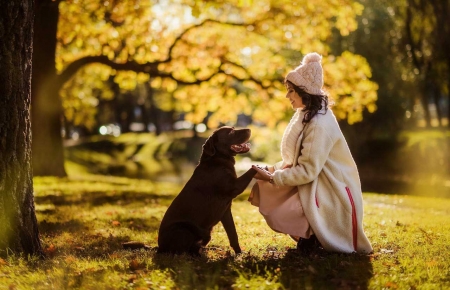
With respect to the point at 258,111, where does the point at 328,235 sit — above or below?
below

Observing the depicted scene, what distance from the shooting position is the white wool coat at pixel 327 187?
581cm

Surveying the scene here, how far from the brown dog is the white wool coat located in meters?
0.51

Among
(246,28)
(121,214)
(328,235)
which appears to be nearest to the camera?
(328,235)

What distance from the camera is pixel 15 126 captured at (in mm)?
5848

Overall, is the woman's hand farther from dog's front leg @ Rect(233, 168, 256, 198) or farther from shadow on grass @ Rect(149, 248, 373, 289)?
shadow on grass @ Rect(149, 248, 373, 289)

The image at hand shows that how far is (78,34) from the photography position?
17.7m

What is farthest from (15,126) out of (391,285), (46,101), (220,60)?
(220,60)

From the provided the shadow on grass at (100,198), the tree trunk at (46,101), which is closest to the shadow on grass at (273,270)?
the shadow on grass at (100,198)

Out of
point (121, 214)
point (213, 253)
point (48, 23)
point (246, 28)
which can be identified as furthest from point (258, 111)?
point (213, 253)

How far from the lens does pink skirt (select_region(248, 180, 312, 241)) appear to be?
592 centimetres

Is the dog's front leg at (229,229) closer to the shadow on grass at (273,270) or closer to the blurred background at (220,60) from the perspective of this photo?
the shadow on grass at (273,270)

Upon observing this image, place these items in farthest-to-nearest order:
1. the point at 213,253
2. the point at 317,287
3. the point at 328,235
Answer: the point at 213,253, the point at 328,235, the point at 317,287

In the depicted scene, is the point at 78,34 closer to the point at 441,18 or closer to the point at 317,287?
the point at 317,287

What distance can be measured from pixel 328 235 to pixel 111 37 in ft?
44.8
